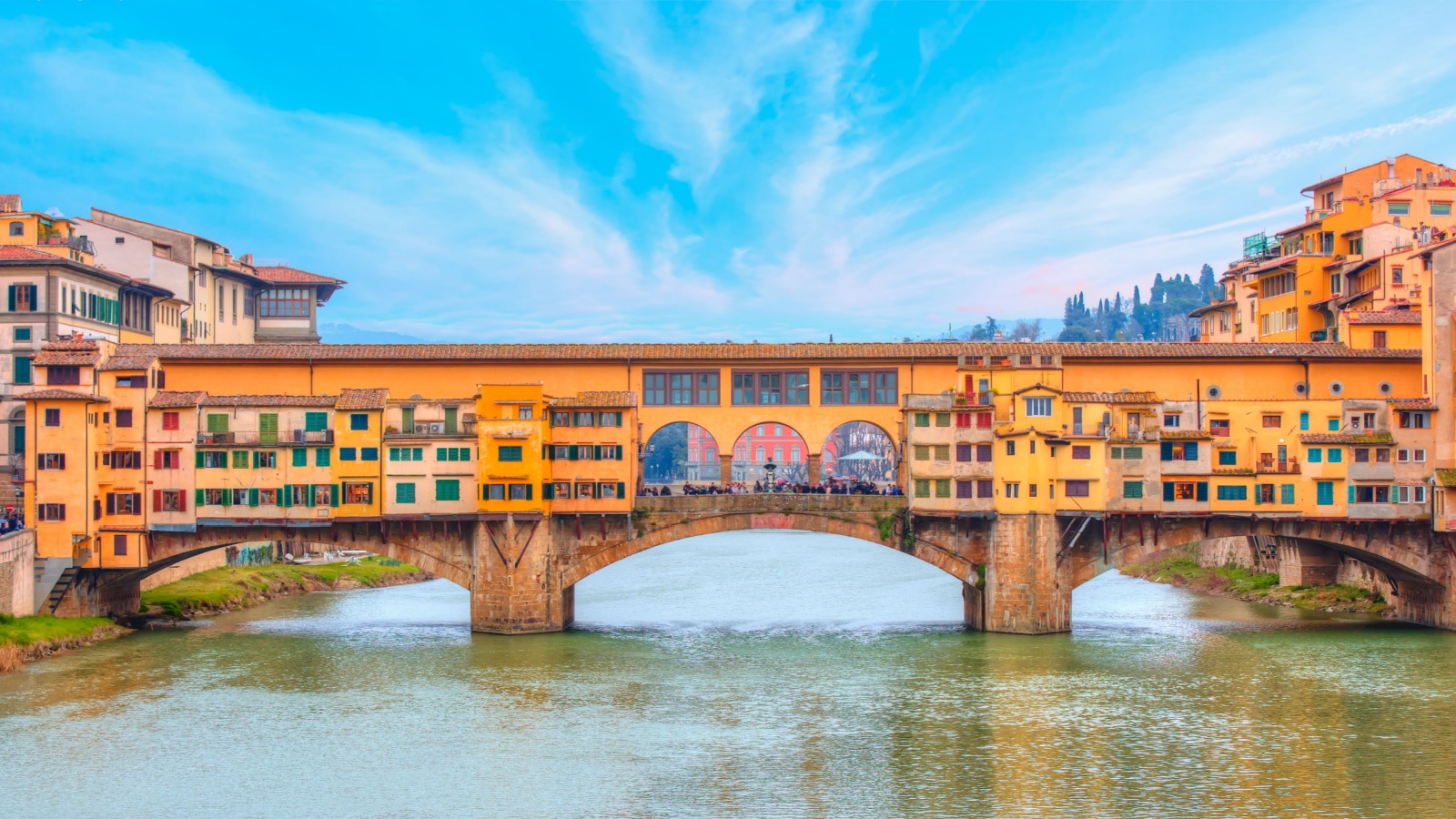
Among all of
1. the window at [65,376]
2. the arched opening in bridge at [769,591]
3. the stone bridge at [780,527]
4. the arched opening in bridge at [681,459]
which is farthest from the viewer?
the arched opening in bridge at [681,459]

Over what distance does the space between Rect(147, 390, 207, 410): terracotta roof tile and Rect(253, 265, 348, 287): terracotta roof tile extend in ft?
94.9

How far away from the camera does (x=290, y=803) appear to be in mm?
31797

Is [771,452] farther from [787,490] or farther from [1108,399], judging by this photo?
[1108,399]

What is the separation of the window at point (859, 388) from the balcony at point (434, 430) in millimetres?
13448

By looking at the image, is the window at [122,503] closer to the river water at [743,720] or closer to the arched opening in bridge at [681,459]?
the river water at [743,720]

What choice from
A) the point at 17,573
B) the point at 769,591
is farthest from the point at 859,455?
the point at 17,573

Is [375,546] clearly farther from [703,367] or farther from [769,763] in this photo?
[769,763]

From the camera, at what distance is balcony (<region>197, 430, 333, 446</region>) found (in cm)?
5184

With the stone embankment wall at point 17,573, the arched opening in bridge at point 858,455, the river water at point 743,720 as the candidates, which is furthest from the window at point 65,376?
the arched opening in bridge at point 858,455

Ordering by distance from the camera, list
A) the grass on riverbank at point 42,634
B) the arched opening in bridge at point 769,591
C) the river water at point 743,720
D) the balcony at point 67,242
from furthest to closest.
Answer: the balcony at point 67,242
the arched opening in bridge at point 769,591
the grass on riverbank at point 42,634
the river water at point 743,720

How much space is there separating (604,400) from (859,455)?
2842 inches

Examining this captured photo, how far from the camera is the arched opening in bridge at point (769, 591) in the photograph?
5788 centimetres

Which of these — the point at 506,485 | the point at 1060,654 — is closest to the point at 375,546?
the point at 506,485

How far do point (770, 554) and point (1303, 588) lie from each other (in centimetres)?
3777
